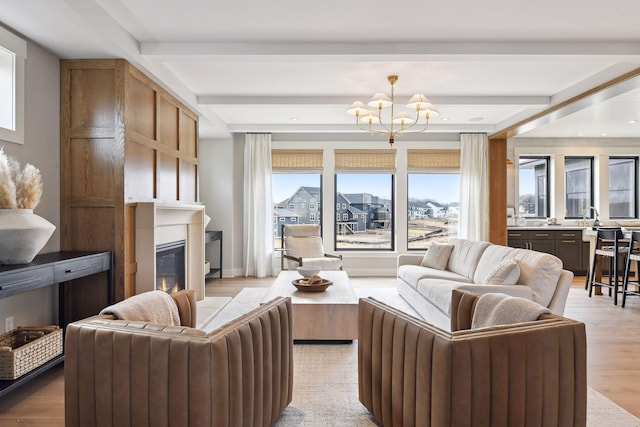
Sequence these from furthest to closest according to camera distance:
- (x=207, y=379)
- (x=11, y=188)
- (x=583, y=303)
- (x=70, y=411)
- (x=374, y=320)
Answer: (x=583, y=303)
(x=11, y=188)
(x=374, y=320)
(x=70, y=411)
(x=207, y=379)

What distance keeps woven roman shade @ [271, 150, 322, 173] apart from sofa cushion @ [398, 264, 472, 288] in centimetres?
271

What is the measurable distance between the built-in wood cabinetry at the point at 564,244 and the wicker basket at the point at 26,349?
6.74 m

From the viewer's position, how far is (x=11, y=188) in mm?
2564

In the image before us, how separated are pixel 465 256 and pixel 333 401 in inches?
115

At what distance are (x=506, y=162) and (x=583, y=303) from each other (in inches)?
108

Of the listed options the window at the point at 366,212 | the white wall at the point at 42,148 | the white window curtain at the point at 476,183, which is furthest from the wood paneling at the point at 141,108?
the white window curtain at the point at 476,183

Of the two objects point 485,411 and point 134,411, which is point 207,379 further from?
point 485,411

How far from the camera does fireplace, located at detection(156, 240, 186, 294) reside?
4.27 meters

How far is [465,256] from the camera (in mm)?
4832

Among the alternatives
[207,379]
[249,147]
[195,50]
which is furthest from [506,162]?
[207,379]

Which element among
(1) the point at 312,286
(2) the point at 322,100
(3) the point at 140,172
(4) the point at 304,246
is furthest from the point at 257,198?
(1) the point at 312,286

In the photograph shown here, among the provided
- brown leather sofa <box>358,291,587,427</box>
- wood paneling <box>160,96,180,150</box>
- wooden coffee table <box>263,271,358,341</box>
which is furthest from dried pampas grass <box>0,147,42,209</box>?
brown leather sofa <box>358,291,587,427</box>

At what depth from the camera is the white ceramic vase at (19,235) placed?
8.19 feet

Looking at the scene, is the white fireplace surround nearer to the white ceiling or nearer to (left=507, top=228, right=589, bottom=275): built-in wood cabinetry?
the white ceiling
